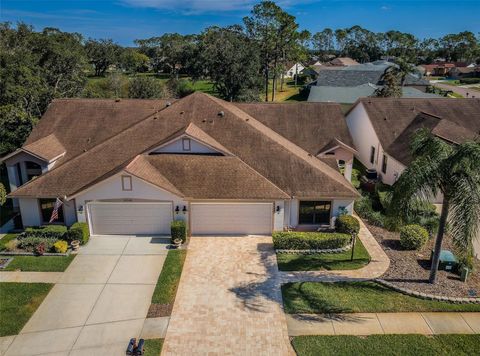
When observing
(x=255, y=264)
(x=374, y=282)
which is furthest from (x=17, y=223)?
(x=374, y=282)

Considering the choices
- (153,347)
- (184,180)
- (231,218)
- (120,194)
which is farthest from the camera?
(184,180)

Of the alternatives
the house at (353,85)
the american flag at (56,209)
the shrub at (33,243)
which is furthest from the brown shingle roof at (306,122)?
the house at (353,85)

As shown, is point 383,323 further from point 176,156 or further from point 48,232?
point 48,232

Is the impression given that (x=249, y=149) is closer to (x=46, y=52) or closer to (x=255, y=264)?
(x=255, y=264)

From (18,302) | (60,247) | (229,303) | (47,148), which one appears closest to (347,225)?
(229,303)

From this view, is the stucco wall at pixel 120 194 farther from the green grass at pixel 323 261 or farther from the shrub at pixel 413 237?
the shrub at pixel 413 237

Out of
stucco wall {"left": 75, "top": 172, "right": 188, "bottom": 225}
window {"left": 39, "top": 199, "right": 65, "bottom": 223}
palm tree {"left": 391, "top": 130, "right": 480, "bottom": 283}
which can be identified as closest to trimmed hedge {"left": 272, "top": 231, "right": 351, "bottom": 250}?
palm tree {"left": 391, "top": 130, "right": 480, "bottom": 283}

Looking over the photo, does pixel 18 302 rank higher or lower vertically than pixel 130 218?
lower
